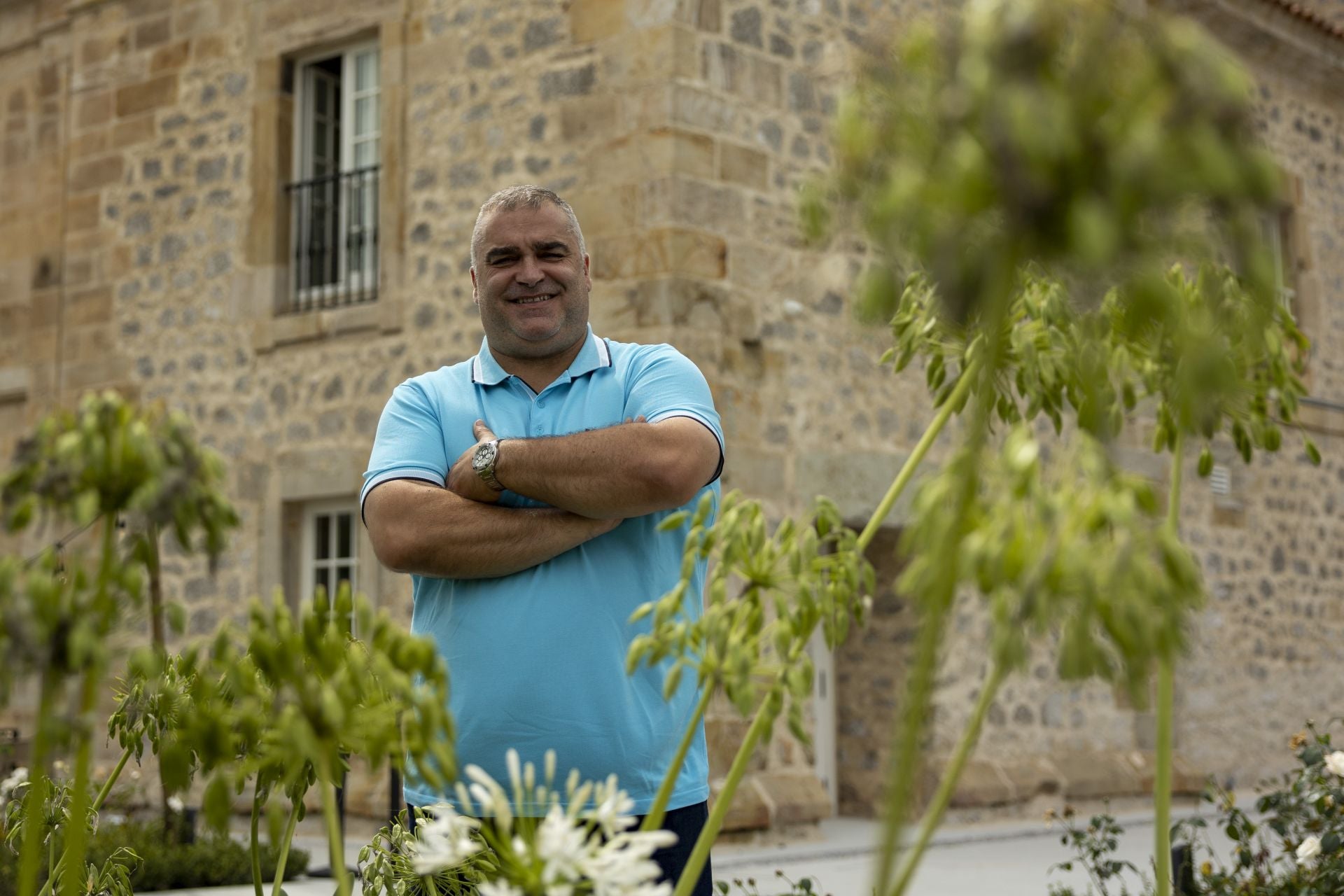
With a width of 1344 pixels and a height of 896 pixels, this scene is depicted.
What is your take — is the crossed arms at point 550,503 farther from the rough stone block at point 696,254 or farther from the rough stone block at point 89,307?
the rough stone block at point 89,307

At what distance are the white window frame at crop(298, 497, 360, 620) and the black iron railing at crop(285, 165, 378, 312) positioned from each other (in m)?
1.18

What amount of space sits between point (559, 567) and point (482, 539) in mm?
129

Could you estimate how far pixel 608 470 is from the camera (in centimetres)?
244

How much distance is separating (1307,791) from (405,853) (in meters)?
3.08

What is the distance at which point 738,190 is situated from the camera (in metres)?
8.30

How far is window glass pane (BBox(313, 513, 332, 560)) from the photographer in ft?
30.9

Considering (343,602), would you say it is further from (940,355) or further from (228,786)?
(940,355)

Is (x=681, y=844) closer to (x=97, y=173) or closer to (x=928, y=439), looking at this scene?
(x=928, y=439)

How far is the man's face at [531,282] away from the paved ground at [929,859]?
3418 millimetres

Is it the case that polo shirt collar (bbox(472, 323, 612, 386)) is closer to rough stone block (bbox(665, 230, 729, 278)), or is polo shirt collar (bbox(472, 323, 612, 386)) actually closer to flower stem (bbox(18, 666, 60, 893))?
flower stem (bbox(18, 666, 60, 893))

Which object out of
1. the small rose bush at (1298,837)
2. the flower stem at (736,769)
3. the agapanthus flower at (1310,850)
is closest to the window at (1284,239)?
the small rose bush at (1298,837)

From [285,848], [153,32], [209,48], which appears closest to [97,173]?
[153,32]

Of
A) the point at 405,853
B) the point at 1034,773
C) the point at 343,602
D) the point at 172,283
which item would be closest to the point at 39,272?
the point at 172,283

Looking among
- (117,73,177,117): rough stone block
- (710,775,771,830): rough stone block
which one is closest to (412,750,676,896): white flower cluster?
(710,775,771,830): rough stone block
